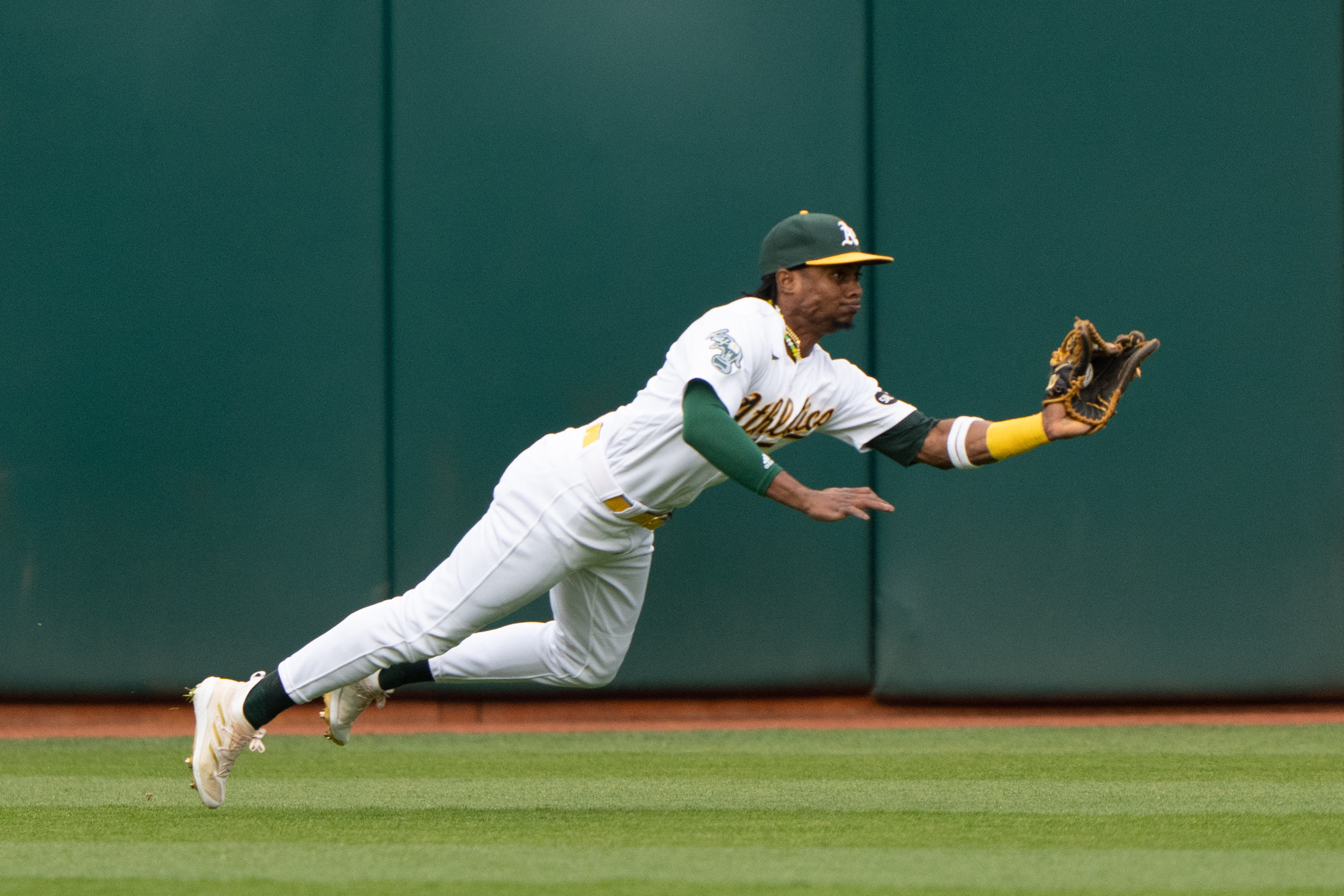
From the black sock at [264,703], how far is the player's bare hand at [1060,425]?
193 centimetres

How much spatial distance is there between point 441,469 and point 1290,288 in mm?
3133

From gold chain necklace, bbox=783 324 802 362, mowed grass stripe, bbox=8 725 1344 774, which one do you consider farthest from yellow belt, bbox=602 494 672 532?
mowed grass stripe, bbox=8 725 1344 774

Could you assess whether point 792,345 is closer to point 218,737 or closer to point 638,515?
point 638,515

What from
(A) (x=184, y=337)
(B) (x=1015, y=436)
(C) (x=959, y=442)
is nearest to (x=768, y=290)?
(C) (x=959, y=442)

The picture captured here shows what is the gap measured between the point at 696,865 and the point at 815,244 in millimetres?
1632

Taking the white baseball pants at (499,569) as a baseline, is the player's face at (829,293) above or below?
above

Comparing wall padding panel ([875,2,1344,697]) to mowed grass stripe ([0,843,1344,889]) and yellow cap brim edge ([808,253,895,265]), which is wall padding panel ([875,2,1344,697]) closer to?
yellow cap brim edge ([808,253,895,265])

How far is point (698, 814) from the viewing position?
3584 millimetres

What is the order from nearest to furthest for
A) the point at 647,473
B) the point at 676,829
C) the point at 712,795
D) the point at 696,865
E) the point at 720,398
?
the point at 696,865
the point at 676,829
the point at 720,398
the point at 647,473
the point at 712,795

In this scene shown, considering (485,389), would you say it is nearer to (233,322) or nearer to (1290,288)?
(233,322)

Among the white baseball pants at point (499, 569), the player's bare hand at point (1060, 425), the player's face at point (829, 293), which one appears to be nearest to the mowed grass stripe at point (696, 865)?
the white baseball pants at point (499, 569)

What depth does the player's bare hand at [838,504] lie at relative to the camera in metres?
3.36

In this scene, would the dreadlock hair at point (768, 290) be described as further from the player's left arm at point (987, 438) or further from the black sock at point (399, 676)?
the black sock at point (399, 676)

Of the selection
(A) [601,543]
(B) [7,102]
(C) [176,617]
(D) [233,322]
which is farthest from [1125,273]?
(B) [7,102]
